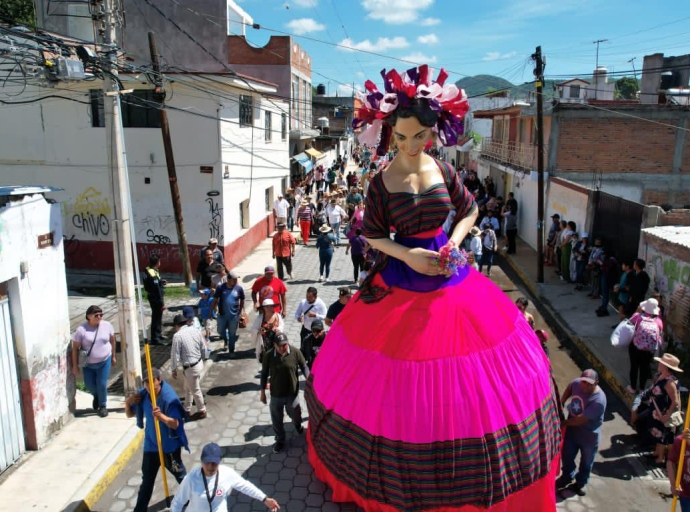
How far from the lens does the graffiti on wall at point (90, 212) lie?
1425 cm

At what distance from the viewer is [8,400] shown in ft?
19.4

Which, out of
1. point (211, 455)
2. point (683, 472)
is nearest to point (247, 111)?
point (211, 455)

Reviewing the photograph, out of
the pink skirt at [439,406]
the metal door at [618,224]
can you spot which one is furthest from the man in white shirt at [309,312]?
the metal door at [618,224]

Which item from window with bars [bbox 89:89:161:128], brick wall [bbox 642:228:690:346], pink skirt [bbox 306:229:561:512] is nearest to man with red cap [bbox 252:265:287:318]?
pink skirt [bbox 306:229:561:512]

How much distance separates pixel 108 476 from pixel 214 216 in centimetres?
890

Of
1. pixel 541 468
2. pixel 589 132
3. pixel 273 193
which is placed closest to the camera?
pixel 541 468

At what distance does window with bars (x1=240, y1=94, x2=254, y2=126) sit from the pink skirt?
40.0 feet

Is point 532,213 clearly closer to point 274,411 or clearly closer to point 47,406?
point 274,411

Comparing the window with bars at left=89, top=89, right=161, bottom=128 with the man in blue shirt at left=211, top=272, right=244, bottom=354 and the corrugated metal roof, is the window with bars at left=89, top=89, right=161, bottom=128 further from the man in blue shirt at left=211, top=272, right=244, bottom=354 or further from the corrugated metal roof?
the corrugated metal roof

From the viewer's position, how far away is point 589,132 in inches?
730

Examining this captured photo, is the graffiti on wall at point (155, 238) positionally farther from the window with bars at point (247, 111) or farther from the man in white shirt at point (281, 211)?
the man in white shirt at point (281, 211)

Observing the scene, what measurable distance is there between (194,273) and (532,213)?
459 inches

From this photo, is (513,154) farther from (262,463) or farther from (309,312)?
(262,463)

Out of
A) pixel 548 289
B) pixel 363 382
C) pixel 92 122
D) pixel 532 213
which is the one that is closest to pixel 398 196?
pixel 363 382
